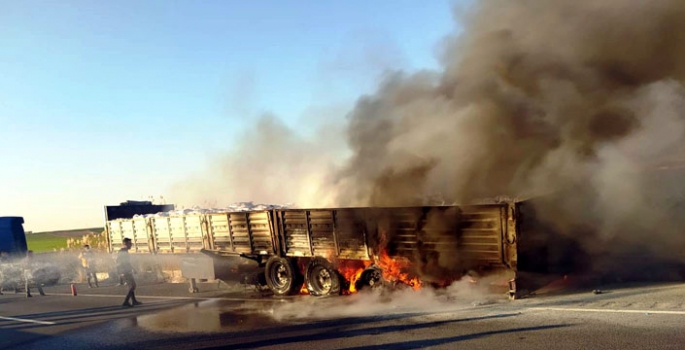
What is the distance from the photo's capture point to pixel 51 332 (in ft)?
31.4

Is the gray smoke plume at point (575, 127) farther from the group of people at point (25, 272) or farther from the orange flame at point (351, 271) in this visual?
the group of people at point (25, 272)

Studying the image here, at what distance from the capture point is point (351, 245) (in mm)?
10383

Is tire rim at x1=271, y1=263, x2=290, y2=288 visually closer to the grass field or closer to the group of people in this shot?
the group of people

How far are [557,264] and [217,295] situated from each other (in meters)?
8.05

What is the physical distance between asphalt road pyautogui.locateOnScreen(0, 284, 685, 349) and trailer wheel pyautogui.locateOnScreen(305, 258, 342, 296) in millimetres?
309

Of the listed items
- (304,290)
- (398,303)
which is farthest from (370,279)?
(304,290)

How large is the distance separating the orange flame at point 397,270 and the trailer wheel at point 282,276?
2484mm

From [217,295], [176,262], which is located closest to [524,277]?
[217,295]

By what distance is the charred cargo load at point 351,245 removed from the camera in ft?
29.0

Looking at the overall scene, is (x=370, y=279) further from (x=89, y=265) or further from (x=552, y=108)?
(x=89, y=265)

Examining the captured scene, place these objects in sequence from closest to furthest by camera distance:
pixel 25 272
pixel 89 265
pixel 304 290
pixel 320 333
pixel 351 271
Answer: pixel 320 333, pixel 351 271, pixel 304 290, pixel 25 272, pixel 89 265

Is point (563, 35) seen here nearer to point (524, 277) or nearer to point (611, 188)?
point (611, 188)

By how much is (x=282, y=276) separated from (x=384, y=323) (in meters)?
4.68

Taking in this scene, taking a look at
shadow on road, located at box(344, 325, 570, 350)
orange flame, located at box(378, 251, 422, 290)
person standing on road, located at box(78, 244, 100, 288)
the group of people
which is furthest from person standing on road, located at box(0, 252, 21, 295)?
shadow on road, located at box(344, 325, 570, 350)
